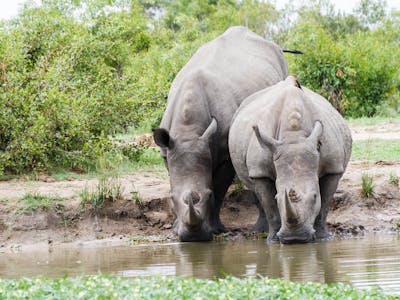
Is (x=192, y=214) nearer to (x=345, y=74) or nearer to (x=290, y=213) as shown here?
(x=290, y=213)

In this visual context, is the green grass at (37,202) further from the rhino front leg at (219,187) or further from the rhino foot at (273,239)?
the rhino foot at (273,239)

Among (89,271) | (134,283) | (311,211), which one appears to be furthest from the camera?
(311,211)

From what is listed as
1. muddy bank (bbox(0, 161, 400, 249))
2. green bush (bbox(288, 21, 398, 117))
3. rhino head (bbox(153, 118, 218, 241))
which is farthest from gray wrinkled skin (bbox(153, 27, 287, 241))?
green bush (bbox(288, 21, 398, 117))

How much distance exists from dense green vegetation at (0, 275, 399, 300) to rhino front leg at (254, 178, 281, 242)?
3.78 meters

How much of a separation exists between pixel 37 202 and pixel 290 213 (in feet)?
11.7

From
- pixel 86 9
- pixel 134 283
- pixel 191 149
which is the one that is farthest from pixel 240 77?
pixel 86 9

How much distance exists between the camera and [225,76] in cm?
1257

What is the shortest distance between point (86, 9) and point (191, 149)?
1117cm

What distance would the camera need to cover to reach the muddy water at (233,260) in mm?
8250

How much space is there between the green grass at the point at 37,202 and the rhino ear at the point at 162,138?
5.05 ft

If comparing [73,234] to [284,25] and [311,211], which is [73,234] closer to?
[311,211]

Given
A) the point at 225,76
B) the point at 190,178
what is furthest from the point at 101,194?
the point at 225,76

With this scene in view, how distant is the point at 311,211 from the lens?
9.98 meters

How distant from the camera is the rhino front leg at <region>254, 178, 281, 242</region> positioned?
10.6 metres
